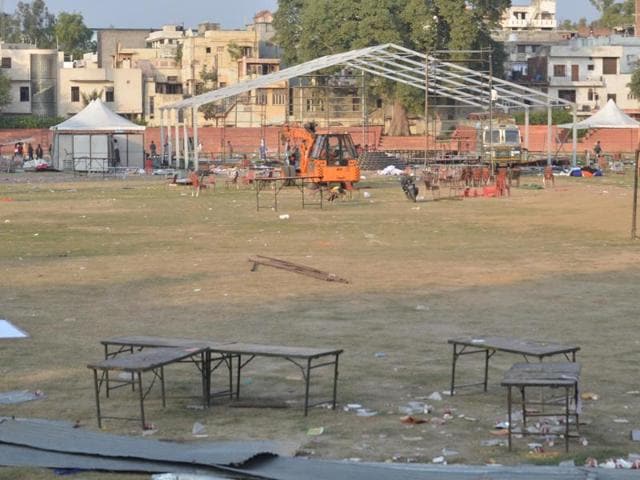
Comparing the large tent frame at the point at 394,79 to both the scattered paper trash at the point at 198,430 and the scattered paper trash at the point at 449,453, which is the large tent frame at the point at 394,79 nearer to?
the scattered paper trash at the point at 198,430

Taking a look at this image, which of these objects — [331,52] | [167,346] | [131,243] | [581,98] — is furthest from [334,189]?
[581,98]

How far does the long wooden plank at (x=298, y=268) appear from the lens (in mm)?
18812

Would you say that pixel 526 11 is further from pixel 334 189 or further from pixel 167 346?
pixel 167 346

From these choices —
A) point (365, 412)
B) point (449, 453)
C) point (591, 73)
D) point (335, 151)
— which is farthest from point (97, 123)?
point (449, 453)

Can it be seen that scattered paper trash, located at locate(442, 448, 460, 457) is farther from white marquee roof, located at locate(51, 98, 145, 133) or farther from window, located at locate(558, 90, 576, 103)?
window, located at locate(558, 90, 576, 103)

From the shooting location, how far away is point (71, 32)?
13550cm

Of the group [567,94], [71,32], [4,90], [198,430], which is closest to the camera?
[198,430]

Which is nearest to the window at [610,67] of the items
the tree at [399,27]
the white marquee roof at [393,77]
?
the tree at [399,27]

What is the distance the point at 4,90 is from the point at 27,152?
17.2 m

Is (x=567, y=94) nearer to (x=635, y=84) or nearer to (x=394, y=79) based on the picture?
(x=635, y=84)

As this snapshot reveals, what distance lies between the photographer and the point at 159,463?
8680mm

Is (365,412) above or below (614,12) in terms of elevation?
below

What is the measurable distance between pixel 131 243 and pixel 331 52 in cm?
6139

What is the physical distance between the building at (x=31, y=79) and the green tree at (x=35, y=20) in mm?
48924
